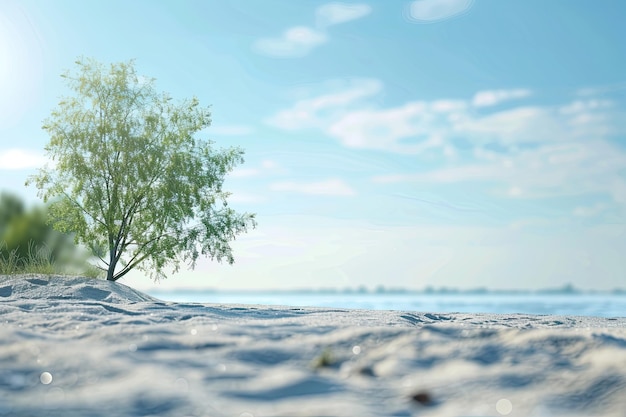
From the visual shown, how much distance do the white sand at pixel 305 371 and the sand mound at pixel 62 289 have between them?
4718 mm

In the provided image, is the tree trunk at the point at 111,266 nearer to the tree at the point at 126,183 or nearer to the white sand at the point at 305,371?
the tree at the point at 126,183

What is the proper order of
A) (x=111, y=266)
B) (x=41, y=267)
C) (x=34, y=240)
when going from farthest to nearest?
(x=34, y=240) → (x=111, y=266) → (x=41, y=267)

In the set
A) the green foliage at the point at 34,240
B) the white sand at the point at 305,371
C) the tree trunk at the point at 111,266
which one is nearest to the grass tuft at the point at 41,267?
the green foliage at the point at 34,240

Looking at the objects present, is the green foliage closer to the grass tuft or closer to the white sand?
the grass tuft

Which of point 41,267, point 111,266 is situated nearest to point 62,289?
point 41,267

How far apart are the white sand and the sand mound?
15.5ft

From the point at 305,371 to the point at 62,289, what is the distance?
22.7 ft

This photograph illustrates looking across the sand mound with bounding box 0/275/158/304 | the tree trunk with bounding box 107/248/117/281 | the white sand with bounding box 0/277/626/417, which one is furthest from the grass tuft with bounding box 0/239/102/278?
the white sand with bounding box 0/277/626/417

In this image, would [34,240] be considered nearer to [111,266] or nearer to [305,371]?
[111,266]

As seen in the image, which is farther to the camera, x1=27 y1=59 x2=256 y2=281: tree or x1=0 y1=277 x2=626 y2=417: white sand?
x1=27 y1=59 x2=256 y2=281: tree

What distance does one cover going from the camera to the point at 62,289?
29.4ft

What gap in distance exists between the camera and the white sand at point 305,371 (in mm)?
2543

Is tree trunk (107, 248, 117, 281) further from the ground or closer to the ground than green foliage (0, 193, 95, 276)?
closer to the ground

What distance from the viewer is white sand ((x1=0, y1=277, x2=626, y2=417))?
2.54m
